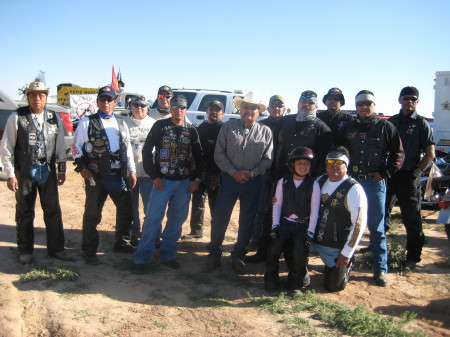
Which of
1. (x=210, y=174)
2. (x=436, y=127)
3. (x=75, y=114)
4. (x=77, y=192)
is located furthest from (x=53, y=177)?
(x=436, y=127)

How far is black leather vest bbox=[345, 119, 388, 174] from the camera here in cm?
464

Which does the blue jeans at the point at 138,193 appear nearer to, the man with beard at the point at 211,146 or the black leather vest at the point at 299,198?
the man with beard at the point at 211,146

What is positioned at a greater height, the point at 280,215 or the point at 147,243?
the point at 280,215

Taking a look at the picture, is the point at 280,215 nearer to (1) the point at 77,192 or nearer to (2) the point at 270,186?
(2) the point at 270,186

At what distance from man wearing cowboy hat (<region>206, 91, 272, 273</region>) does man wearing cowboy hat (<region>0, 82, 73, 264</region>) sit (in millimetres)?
1892

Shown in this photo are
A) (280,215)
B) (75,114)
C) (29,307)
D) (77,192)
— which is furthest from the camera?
(75,114)

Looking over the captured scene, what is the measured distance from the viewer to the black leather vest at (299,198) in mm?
4281

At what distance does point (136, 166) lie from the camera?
5348 millimetres

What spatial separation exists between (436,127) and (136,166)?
41.6 ft

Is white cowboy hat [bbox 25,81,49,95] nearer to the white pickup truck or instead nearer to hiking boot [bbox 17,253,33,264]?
hiking boot [bbox 17,253,33,264]

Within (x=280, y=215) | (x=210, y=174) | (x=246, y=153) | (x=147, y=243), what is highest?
(x=246, y=153)

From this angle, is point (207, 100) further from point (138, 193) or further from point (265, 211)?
point (265, 211)

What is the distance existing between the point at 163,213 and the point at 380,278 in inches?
102

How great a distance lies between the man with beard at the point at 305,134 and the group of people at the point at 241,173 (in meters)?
0.01
